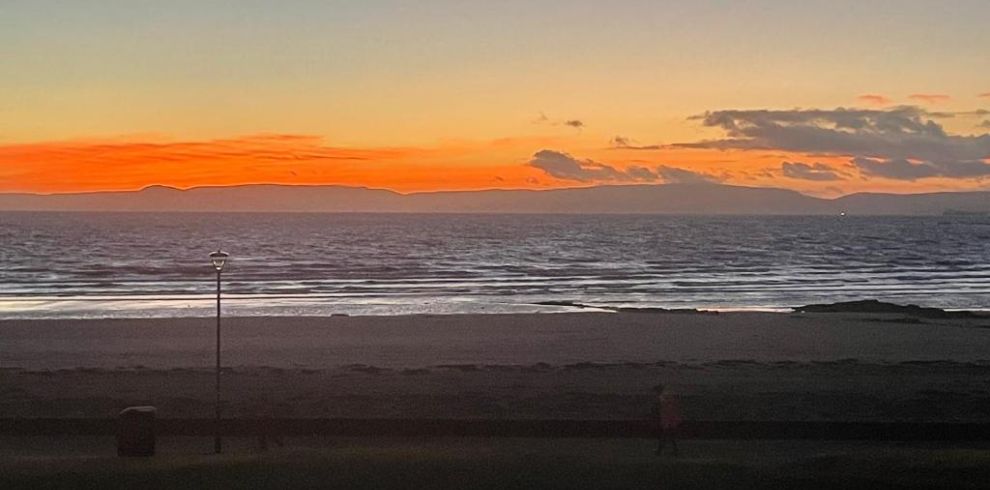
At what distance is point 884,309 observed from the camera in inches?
1302

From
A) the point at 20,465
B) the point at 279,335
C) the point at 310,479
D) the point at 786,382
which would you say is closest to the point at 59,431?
the point at 20,465

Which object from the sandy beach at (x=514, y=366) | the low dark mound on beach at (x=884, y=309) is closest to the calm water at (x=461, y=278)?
the low dark mound on beach at (x=884, y=309)

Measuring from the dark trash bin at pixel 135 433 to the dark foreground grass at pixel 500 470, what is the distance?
28 cm

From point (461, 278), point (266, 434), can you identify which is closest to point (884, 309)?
point (461, 278)

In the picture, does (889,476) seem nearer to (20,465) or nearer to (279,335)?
(20,465)

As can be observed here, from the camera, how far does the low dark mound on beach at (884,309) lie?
105 ft

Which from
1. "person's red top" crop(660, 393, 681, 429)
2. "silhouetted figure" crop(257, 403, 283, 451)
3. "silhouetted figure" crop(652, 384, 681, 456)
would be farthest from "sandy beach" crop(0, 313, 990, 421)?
"person's red top" crop(660, 393, 681, 429)

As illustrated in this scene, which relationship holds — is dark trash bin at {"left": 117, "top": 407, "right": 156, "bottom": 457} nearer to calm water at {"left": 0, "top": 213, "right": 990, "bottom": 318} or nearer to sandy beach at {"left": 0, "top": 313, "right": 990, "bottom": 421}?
sandy beach at {"left": 0, "top": 313, "right": 990, "bottom": 421}

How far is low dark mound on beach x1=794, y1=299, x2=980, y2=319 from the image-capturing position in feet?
105

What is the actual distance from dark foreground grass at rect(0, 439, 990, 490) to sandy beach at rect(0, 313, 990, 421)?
332 centimetres

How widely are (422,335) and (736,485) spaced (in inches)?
662

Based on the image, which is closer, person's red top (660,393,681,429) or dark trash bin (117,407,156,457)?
dark trash bin (117,407,156,457)

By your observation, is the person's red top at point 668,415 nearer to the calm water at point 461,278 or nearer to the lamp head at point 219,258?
the lamp head at point 219,258

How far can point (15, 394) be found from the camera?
54.1 ft
